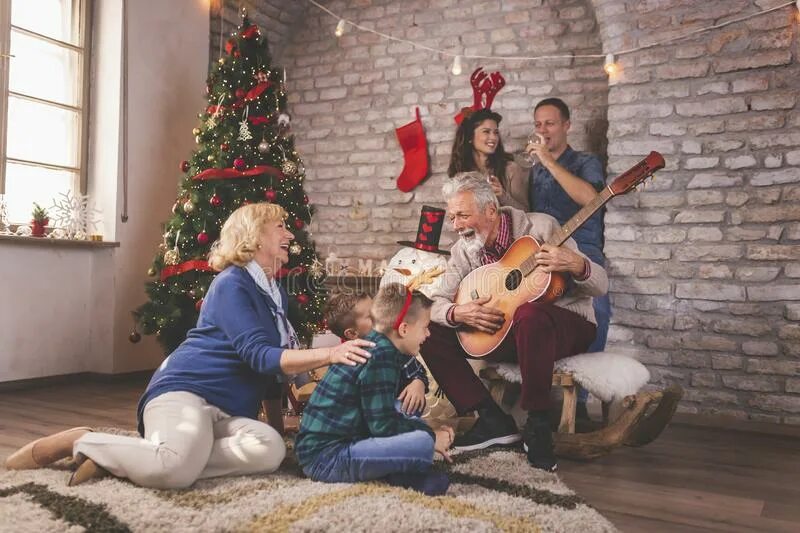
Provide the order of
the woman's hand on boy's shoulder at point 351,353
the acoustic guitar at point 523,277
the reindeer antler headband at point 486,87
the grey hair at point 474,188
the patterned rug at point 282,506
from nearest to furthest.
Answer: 1. the patterned rug at point 282,506
2. the woman's hand on boy's shoulder at point 351,353
3. the acoustic guitar at point 523,277
4. the grey hair at point 474,188
5. the reindeer antler headband at point 486,87

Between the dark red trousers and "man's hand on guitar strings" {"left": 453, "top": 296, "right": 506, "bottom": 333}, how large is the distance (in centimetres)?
7

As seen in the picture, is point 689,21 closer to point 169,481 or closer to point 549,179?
point 549,179

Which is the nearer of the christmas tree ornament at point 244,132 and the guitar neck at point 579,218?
the guitar neck at point 579,218

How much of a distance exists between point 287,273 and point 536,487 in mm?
2048

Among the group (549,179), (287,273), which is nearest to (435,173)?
(549,179)

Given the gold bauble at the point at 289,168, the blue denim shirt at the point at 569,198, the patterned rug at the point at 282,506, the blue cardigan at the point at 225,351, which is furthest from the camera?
the gold bauble at the point at 289,168

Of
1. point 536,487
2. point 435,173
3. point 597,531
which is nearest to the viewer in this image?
point 597,531

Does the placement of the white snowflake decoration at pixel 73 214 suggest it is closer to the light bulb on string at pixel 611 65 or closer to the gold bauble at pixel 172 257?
the gold bauble at pixel 172 257

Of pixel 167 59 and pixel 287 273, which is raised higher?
pixel 167 59

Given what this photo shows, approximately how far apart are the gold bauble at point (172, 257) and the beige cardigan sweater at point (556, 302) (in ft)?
4.94

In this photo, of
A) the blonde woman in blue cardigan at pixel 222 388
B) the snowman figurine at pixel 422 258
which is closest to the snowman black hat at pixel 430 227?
the snowman figurine at pixel 422 258

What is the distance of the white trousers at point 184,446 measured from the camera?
2018mm

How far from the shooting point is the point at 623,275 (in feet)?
12.8

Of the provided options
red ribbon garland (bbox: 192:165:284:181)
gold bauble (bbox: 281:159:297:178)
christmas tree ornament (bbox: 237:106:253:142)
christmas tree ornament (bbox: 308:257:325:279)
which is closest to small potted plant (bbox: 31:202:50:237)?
red ribbon garland (bbox: 192:165:284:181)
